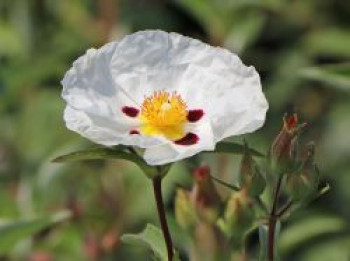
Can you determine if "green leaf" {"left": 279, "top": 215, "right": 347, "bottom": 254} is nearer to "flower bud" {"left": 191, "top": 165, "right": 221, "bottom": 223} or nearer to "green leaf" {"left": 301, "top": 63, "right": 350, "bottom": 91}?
"green leaf" {"left": 301, "top": 63, "right": 350, "bottom": 91}

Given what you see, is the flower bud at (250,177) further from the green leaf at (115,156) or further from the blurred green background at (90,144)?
the blurred green background at (90,144)

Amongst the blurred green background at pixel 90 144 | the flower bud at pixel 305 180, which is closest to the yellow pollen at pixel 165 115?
the flower bud at pixel 305 180

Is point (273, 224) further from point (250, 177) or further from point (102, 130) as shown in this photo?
point (102, 130)

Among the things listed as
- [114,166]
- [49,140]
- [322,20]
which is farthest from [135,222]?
[322,20]

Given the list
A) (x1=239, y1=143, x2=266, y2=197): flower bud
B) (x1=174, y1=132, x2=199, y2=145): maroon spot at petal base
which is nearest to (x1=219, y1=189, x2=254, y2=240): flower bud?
(x1=239, y1=143, x2=266, y2=197): flower bud

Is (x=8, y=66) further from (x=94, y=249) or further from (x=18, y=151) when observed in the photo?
(x=94, y=249)

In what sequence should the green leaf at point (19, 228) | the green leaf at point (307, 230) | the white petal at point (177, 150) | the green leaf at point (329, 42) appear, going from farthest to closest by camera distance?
1. the green leaf at point (329, 42)
2. the green leaf at point (307, 230)
3. the green leaf at point (19, 228)
4. the white petal at point (177, 150)
